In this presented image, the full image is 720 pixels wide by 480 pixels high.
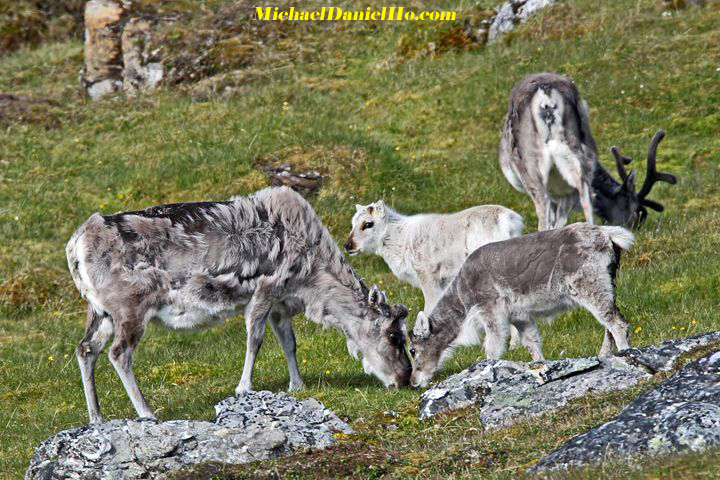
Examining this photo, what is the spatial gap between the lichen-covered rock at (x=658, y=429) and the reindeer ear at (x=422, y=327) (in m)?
5.15

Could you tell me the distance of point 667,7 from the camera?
91.4 ft

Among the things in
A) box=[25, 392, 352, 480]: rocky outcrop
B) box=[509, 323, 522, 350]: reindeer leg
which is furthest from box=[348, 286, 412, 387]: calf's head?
box=[25, 392, 352, 480]: rocky outcrop

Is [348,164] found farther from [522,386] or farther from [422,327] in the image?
[522,386]

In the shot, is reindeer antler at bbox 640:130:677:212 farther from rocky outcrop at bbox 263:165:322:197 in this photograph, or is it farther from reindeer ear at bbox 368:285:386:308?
reindeer ear at bbox 368:285:386:308

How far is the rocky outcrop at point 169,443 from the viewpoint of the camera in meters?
9.95

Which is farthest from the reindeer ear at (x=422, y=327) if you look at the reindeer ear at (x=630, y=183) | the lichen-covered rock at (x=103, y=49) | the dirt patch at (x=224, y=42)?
the lichen-covered rock at (x=103, y=49)

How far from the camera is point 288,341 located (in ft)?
47.2

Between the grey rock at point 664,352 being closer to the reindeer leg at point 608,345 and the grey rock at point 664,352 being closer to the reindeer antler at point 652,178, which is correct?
the reindeer leg at point 608,345

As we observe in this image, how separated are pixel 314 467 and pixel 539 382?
282cm

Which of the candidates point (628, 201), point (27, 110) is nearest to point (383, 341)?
point (628, 201)

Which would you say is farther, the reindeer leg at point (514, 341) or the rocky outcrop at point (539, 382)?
the reindeer leg at point (514, 341)

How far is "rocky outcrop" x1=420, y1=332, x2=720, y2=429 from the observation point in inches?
430

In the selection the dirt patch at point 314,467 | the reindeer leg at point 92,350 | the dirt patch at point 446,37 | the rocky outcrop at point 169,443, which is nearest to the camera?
the dirt patch at point 314,467

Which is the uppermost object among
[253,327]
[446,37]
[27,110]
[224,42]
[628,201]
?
[446,37]
